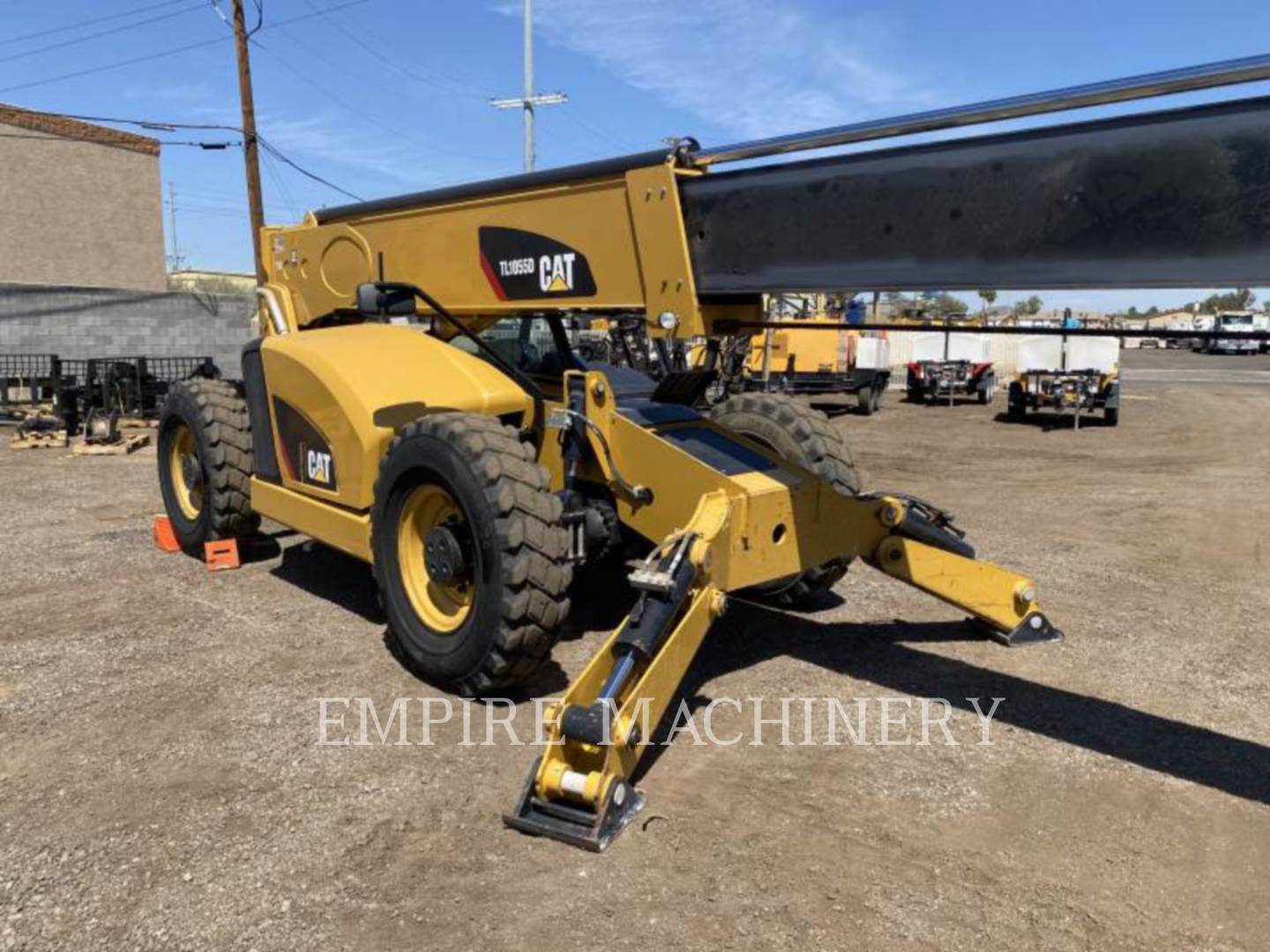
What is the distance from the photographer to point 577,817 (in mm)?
3525

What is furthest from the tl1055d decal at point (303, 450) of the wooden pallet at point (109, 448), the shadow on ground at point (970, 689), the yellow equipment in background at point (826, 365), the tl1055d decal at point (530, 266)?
the yellow equipment in background at point (826, 365)

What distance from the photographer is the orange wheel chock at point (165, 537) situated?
7496mm

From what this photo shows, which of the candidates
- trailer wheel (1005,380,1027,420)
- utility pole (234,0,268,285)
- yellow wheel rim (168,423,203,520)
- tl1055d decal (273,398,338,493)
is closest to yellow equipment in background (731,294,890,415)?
trailer wheel (1005,380,1027,420)

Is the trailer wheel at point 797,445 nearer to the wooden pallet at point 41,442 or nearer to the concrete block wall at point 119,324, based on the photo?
the wooden pallet at point 41,442

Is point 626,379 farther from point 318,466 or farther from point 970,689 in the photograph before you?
point 970,689

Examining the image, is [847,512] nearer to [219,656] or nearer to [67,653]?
[219,656]

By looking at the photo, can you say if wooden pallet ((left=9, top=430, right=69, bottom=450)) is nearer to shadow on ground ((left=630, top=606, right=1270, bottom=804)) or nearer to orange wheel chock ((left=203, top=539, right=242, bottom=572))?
orange wheel chock ((left=203, top=539, right=242, bottom=572))

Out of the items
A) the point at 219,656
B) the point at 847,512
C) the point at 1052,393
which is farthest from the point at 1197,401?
the point at 219,656

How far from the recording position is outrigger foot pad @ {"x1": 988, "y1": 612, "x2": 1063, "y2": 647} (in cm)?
546

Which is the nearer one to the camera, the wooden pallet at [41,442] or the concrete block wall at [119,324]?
the wooden pallet at [41,442]

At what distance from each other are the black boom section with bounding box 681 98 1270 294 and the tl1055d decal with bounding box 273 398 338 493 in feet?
8.24

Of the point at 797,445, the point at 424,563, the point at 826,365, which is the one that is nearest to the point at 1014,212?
the point at 797,445

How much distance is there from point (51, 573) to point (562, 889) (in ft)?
17.4

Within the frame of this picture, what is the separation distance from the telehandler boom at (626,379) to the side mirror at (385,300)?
0.02 meters
